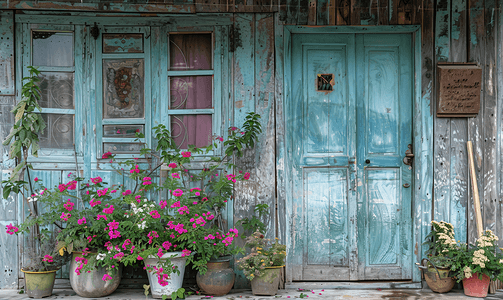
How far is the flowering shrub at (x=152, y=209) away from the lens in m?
3.72

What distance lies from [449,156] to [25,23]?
480 cm

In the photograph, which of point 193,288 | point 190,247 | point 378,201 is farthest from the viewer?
point 378,201

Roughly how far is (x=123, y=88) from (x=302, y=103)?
6.52ft

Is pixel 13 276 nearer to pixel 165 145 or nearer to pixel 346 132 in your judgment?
pixel 165 145

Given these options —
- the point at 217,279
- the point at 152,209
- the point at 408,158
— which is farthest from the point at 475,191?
the point at 152,209

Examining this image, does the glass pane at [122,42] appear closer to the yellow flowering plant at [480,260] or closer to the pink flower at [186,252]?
the pink flower at [186,252]

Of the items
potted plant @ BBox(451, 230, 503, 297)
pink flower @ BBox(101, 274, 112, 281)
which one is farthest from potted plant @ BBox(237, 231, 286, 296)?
potted plant @ BBox(451, 230, 503, 297)

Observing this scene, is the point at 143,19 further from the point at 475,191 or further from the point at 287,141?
the point at 475,191

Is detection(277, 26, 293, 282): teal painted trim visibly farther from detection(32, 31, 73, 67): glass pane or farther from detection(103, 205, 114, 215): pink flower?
detection(32, 31, 73, 67): glass pane

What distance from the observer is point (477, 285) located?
3.85 meters

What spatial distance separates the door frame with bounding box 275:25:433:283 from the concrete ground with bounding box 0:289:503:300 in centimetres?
28

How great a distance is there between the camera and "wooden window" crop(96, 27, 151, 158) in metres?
4.33

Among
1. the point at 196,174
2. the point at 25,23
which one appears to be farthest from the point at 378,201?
the point at 25,23

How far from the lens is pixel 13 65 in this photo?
423 cm
